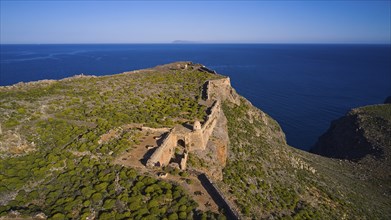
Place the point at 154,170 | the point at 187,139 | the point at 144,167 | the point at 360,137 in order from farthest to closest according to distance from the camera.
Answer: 1. the point at 360,137
2. the point at 187,139
3. the point at 144,167
4. the point at 154,170

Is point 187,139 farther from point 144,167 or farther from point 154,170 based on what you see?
point 144,167

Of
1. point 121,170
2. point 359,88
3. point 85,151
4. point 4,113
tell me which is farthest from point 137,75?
point 359,88

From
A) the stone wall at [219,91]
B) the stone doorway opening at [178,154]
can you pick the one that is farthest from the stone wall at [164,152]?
the stone wall at [219,91]

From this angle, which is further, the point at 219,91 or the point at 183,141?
the point at 219,91

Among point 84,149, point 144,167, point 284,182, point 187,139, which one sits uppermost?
point 84,149

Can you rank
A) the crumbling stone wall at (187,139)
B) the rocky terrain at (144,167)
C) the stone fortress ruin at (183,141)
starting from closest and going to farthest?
the rocky terrain at (144,167) < the crumbling stone wall at (187,139) < the stone fortress ruin at (183,141)

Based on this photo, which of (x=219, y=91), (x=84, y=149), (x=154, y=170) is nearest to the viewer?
(x=154, y=170)

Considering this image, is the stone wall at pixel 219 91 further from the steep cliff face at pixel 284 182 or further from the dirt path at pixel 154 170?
the dirt path at pixel 154 170

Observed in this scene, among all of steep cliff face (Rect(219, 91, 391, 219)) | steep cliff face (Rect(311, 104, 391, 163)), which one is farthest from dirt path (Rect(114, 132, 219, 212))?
steep cliff face (Rect(311, 104, 391, 163))

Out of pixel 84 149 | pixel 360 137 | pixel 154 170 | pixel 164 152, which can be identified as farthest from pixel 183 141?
pixel 360 137

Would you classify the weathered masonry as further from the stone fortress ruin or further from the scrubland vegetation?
the scrubland vegetation
